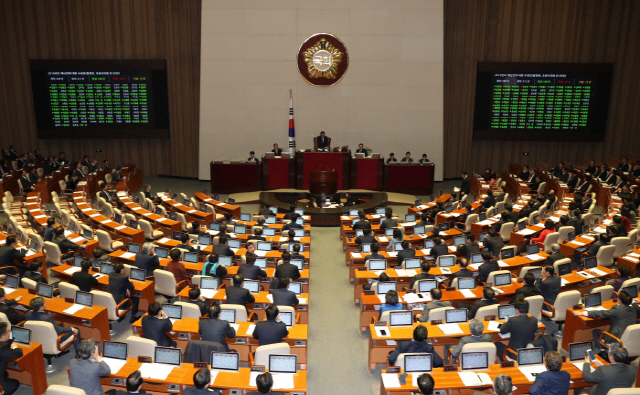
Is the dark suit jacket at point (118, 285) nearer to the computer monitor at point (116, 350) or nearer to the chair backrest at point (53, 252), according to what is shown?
the computer monitor at point (116, 350)

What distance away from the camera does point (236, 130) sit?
22750 millimetres

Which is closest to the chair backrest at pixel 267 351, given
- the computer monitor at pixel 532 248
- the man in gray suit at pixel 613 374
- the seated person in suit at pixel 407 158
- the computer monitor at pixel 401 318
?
the computer monitor at pixel 401 318

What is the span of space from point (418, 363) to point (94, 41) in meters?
21.4

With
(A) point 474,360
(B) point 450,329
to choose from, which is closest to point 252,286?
(B) point 450,329

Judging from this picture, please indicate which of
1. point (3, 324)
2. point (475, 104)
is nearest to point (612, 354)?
point (3, 324)

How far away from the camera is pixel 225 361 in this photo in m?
6.70

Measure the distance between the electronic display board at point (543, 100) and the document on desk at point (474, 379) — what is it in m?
18.2

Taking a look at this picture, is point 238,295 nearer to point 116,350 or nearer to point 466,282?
point 116,350

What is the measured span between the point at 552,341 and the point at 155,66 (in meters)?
19.9

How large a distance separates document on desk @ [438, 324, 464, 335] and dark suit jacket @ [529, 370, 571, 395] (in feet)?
5.42

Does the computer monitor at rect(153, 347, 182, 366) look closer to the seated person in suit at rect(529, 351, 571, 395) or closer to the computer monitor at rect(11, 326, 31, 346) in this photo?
the computer monitor at rect(11, 326, 31, 346)

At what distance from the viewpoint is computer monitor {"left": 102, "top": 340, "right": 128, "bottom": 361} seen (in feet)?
22.6

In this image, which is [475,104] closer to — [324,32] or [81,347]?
[324,32]

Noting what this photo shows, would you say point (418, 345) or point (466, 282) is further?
point (466, 282)
